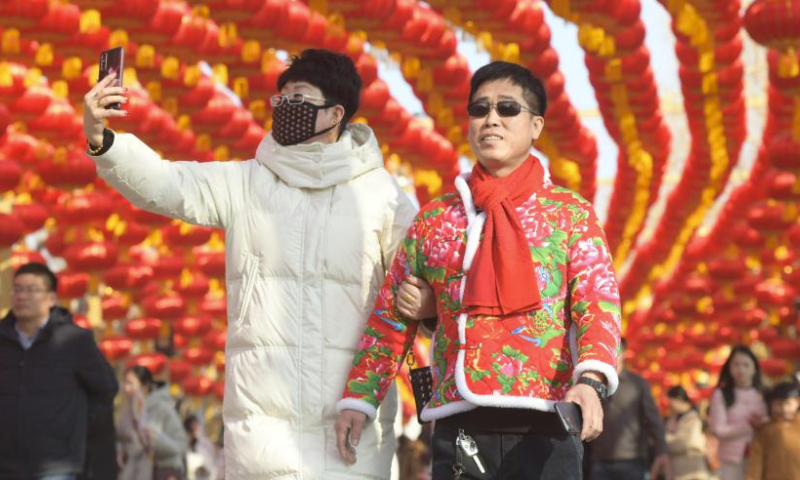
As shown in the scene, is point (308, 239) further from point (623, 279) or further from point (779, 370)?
point (623, 279)

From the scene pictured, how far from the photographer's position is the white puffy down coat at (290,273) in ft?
16.3

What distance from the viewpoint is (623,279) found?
31.5 meters

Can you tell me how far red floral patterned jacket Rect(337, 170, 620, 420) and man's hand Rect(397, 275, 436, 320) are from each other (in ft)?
0.11

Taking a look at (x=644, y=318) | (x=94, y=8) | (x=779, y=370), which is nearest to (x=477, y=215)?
A: (x=94, y=8)

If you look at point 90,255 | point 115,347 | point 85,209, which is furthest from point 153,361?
point 85,209

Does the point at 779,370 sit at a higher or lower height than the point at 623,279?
lower

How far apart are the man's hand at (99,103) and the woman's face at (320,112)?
0.73 meters

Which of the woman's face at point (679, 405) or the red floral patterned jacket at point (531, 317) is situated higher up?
the woman's face at point (679, 405)

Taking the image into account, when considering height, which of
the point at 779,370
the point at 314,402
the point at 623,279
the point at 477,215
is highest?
the point at 623,279

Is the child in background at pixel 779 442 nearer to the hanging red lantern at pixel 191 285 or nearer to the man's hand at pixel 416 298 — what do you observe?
the man's hand at pixel 416 298

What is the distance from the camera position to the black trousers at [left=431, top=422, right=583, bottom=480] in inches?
172

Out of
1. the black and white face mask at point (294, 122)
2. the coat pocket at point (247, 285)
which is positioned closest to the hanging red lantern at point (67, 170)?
the black and white face mask at point (294, 122)

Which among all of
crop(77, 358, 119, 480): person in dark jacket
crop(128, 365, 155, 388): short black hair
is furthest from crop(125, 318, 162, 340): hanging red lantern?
crop(77, 358, 119, 480): person in dark jacket

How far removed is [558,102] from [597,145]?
2758mm
